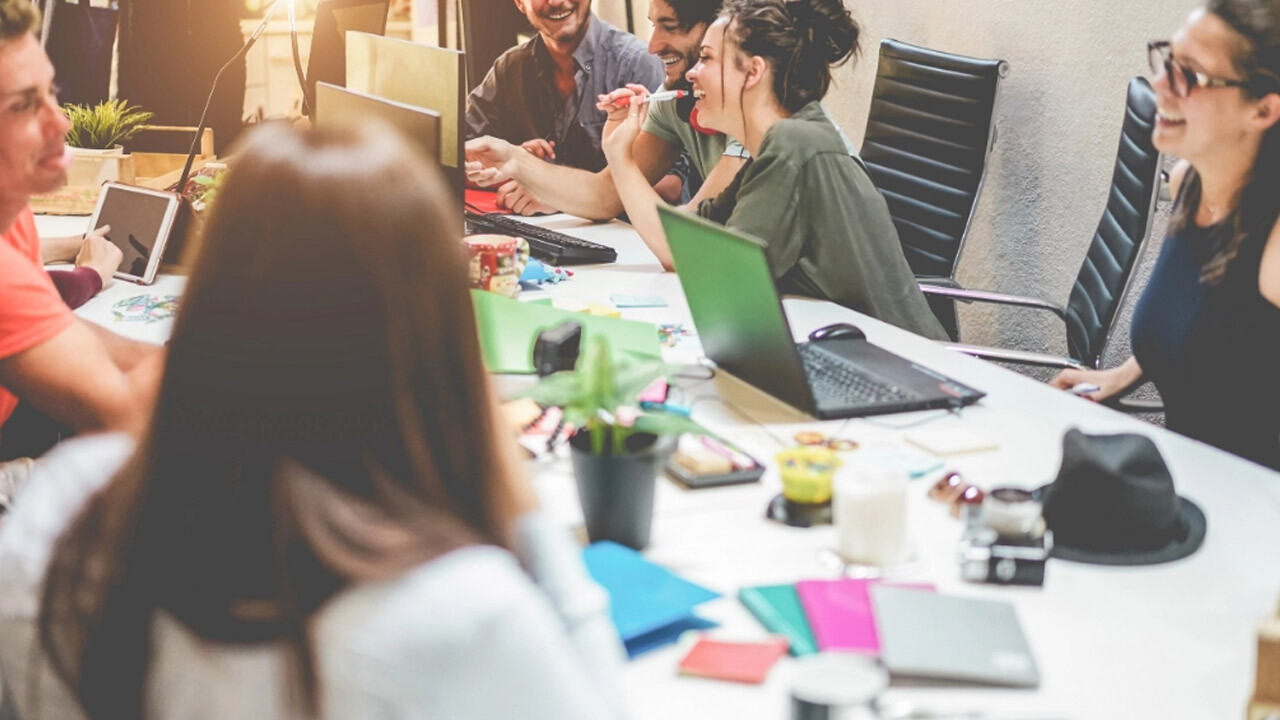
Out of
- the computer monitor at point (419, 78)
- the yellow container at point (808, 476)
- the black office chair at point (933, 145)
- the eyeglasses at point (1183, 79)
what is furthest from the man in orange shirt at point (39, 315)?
the black office chair at point (933, 145)

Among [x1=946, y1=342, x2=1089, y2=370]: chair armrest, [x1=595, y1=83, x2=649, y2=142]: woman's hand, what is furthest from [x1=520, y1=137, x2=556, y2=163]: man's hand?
[x1=946, y1=342, x2=1089, y2=370]: chair armrest

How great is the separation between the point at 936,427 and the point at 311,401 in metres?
1.08

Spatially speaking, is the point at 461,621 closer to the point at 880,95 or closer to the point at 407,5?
the point at 880,95

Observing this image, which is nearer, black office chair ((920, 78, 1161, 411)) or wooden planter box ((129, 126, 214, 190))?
black office chair ((920, 78, 1161, 411))

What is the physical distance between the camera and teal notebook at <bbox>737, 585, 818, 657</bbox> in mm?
1084

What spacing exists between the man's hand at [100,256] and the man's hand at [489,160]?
3.15ft

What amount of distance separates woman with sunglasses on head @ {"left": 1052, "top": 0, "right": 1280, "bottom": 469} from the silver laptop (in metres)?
0.88

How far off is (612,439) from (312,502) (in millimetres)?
574

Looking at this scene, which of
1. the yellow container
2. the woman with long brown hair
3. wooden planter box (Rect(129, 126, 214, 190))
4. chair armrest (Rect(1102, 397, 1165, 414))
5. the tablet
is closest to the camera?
the woman with long brown hair

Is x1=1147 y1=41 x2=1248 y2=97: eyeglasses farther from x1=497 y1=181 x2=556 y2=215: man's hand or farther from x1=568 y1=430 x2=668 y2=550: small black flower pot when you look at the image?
x1=497 y1=181 x2=556 y2=215: man's hand

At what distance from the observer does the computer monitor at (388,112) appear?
74.4 inches

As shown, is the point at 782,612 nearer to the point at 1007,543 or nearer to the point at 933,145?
the point at 1007,543

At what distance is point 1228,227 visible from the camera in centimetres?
183

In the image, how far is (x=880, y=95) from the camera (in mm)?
3139
